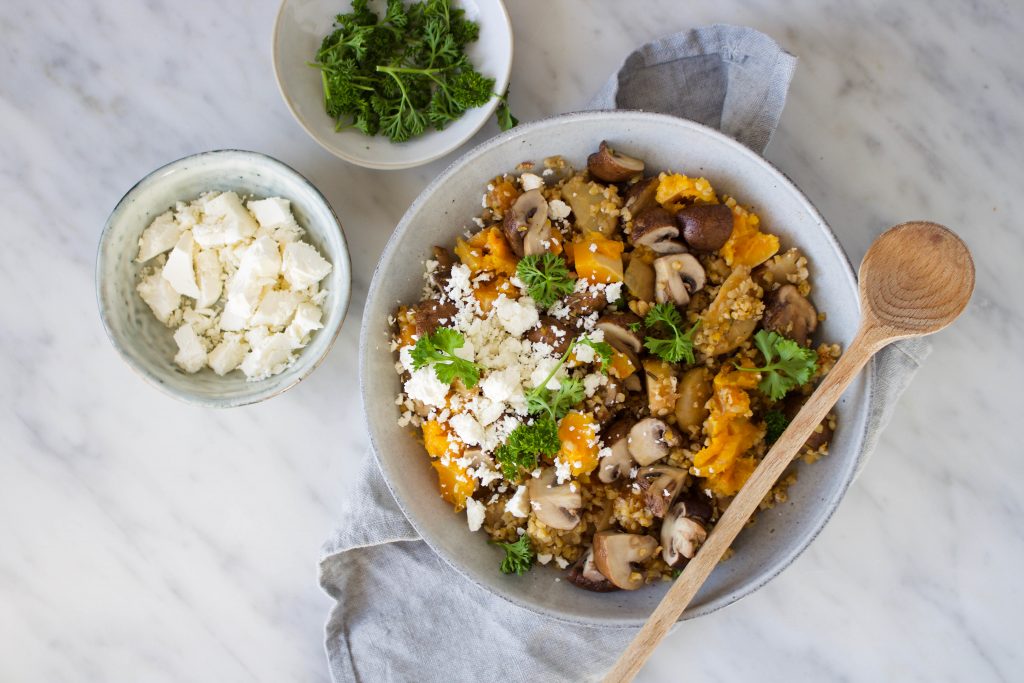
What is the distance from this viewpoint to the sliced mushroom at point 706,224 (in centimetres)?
244

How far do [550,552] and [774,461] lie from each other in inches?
30.4

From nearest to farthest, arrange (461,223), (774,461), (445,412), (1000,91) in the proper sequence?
Answer: (774,461), (445,412), (461,223), (1000,91)

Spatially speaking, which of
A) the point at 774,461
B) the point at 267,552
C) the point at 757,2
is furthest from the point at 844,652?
the point at 757,2

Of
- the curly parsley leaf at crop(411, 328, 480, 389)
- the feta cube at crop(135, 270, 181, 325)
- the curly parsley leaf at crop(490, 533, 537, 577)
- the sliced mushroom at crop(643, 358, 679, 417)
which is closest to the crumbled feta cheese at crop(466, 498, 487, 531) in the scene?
the curly parsley leaf at crop(490, 533, 537, 577)

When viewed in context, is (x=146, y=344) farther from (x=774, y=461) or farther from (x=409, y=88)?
(x=774, y=461)

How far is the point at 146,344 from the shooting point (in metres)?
2.83

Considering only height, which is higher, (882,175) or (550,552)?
(882,175)

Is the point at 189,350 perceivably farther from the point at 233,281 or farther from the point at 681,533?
the point at 681,533

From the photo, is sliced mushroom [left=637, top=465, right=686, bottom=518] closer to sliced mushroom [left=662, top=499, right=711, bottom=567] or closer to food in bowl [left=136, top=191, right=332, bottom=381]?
sliced mushroom [left=662, top=499, right=711, bottom=567]

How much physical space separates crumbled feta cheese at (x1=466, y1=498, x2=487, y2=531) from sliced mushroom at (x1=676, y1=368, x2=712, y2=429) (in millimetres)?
695

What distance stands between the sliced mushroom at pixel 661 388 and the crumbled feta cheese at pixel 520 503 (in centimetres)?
48

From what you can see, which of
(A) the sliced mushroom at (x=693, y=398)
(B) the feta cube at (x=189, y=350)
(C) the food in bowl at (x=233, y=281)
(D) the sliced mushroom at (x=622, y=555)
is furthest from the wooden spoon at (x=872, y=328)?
(B) the feta cube at (x=189, y=350)

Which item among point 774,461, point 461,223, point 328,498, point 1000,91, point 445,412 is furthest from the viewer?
point 328,498

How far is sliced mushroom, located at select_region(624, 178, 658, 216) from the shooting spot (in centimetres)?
255
